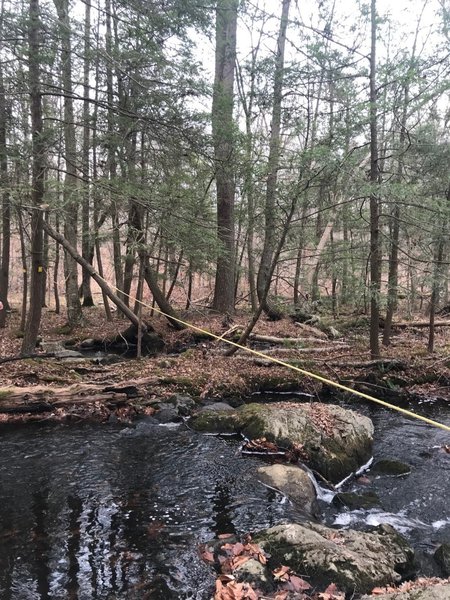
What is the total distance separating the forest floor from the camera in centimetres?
778

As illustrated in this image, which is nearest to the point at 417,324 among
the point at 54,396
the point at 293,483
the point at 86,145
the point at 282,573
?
the point at 293,483

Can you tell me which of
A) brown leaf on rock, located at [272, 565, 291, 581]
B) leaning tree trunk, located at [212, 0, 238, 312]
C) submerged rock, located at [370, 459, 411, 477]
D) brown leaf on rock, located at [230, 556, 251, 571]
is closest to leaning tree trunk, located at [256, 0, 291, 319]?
leaning tree trunk, located at [212, 0, 238, 312]

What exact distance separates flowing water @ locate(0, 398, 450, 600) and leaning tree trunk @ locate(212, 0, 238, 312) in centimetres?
529

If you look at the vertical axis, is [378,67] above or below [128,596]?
above

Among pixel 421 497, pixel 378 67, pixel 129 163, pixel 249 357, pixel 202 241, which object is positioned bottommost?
pixel 421 497

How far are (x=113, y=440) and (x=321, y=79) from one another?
919 cm

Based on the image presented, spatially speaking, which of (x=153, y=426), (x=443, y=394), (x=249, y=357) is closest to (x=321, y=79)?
(x=249, y=357)

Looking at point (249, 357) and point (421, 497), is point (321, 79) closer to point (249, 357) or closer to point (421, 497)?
point (249, 357)

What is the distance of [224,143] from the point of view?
941 centimetres

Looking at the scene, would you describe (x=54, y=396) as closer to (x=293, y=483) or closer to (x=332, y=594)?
(x=293, y=483)

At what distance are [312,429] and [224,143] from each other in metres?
6.35

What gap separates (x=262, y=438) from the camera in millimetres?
6875

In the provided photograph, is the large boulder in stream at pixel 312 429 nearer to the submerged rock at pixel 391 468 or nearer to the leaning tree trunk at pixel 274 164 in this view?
the submerged rock at pixel 391 468

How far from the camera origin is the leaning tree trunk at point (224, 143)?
931 cm
